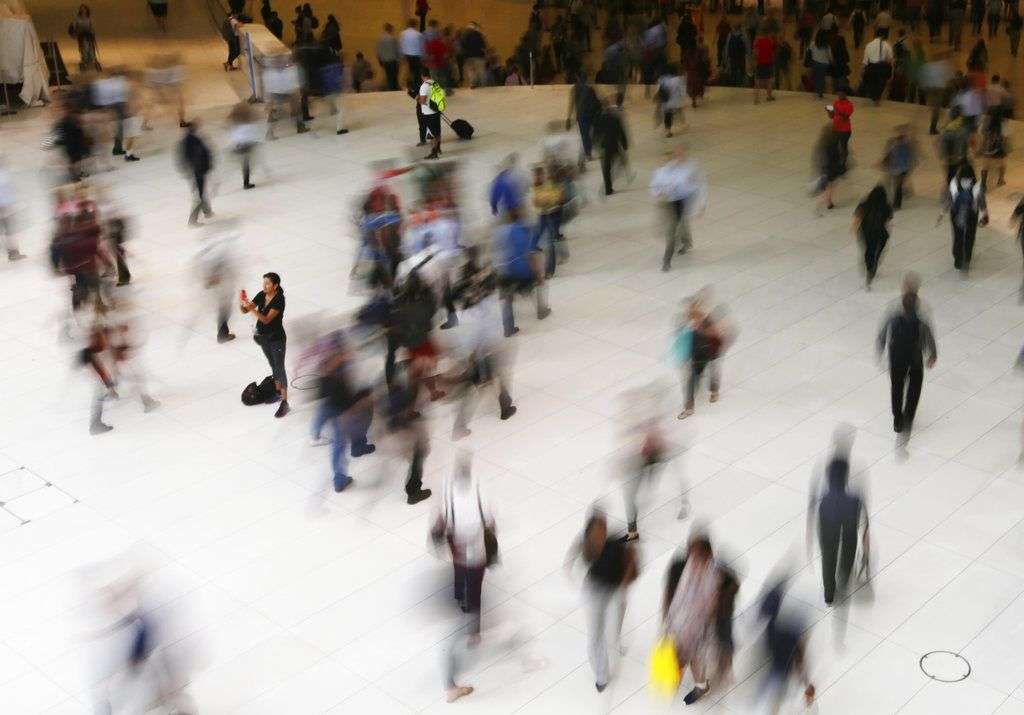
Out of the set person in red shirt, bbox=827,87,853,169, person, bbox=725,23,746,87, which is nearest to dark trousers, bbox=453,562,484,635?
person in red shirt, bbox=827,87,853,169

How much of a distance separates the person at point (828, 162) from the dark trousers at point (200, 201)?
8.43 m

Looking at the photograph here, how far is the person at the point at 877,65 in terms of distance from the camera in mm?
22641

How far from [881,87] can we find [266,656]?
694 inches

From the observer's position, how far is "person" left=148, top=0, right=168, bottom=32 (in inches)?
1210

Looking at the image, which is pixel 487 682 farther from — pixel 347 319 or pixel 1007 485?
pixel 347 319

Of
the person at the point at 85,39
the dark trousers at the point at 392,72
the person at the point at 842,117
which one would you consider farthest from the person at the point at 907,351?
the person at the point at 85,39

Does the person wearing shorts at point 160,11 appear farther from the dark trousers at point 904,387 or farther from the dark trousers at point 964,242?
the dark trousers at point 904,387

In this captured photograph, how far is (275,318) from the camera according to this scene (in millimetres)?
12211

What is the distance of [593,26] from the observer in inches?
1272

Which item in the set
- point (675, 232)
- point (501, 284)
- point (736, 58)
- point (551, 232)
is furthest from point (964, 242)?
point (736, 58)

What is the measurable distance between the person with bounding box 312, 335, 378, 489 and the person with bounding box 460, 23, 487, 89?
616 inches

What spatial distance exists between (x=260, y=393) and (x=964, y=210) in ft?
26.9

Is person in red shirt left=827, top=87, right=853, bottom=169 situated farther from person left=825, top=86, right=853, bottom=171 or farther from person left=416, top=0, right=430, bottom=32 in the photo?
person left=416, top=0, right=430, bottom=32

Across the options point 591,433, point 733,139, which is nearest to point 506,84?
point 733,139
